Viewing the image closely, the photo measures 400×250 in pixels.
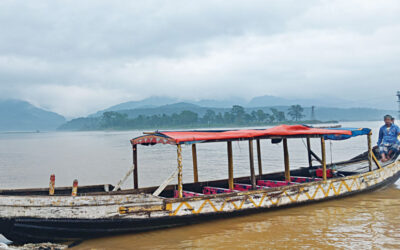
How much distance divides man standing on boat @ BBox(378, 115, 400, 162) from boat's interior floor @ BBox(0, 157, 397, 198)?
425mm

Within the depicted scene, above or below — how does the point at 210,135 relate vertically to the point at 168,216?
above

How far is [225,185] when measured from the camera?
12539 mm

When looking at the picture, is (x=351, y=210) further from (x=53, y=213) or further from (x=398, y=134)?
(x=53, y=213)

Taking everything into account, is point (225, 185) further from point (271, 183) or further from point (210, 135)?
point (210, 135)

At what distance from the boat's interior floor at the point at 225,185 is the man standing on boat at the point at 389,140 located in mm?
425

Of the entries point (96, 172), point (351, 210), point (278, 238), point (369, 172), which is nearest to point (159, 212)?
point (278, 238)

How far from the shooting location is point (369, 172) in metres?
13.3

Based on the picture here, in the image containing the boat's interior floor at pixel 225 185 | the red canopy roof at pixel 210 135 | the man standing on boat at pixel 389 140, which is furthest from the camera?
the man standing on boat at pixel 389 140

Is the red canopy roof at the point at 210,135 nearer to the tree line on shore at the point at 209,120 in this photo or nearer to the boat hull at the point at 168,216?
the boat hull at the point at 168,216

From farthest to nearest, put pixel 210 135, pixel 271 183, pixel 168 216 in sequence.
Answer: pixel 271 183, pixel 210 135, pixel 168 216

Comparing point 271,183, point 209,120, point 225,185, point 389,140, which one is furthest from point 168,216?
point 209,120

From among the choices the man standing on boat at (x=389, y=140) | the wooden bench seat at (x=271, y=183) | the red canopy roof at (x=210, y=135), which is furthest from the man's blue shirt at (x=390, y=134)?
the wooden bench seat at (x=271, y=183)

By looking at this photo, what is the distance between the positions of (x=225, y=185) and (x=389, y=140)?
845cm

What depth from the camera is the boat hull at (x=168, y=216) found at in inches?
324
